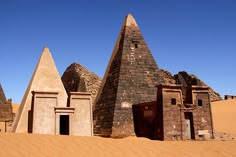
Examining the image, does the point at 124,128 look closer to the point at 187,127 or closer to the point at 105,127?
the point at 105,127

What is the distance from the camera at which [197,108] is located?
1435cm

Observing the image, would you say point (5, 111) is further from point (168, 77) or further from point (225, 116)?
point (225, 116)

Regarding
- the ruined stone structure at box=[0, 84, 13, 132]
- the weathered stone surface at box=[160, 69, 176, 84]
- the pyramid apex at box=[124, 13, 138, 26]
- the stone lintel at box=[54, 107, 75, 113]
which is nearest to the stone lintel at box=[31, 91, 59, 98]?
the stone lintel at box=[54, 107, 75, 113]

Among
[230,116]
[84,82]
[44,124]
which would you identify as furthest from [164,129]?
[230,116]

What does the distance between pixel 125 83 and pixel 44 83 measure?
13.9ft

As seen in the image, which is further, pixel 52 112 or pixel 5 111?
pixel 5 111

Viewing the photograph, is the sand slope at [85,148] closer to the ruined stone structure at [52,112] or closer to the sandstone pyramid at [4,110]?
the ruined stone structure at [52,112]

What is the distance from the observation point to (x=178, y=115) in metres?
13.8

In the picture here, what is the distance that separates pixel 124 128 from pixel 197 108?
360cm

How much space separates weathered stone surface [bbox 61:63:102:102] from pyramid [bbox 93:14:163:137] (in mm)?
5593

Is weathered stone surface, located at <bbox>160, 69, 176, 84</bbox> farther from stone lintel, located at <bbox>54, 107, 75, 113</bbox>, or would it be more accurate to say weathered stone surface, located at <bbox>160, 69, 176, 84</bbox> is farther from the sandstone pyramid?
stone lintel, located at <bbox>54, 107, 75, 113</bbox>

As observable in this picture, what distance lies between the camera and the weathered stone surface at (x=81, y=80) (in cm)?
2364

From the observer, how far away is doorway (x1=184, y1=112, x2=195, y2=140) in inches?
544

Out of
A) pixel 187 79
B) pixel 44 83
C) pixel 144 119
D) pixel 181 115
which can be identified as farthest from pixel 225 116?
pixel 44 83
